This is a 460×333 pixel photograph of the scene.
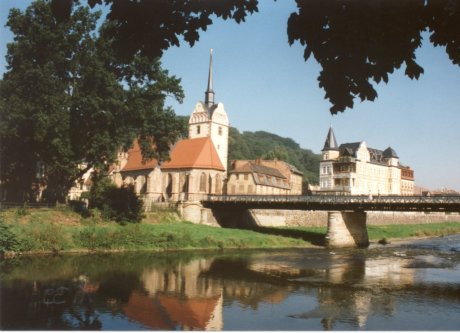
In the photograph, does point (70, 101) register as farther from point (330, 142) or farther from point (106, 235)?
point (330, 142)

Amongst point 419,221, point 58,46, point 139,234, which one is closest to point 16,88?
point 58,46

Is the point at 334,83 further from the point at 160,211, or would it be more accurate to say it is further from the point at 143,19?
the point at 160,211

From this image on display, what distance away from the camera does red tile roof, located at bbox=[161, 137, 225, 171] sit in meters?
62.2

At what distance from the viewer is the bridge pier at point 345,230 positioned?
47.9 metres

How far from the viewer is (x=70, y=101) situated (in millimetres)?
37562

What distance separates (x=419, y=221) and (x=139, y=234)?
57752 mm

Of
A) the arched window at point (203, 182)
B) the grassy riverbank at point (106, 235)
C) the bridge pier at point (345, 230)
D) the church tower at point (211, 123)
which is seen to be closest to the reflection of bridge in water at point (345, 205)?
the bridge pier at point (345, 230)

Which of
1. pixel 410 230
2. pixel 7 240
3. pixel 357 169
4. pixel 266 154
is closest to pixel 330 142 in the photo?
pixel 357 169

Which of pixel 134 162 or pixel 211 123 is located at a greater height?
pixel 211 123

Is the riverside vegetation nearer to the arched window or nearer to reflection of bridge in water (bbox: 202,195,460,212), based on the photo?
reflection of bridge in water (bbox: 202,195,460,212)

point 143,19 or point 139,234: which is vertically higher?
point 143,19

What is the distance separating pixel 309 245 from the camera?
48.3 metres

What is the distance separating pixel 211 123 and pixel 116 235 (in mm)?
41402

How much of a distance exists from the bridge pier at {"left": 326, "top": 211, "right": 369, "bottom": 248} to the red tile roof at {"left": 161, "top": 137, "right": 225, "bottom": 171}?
19.2 m
